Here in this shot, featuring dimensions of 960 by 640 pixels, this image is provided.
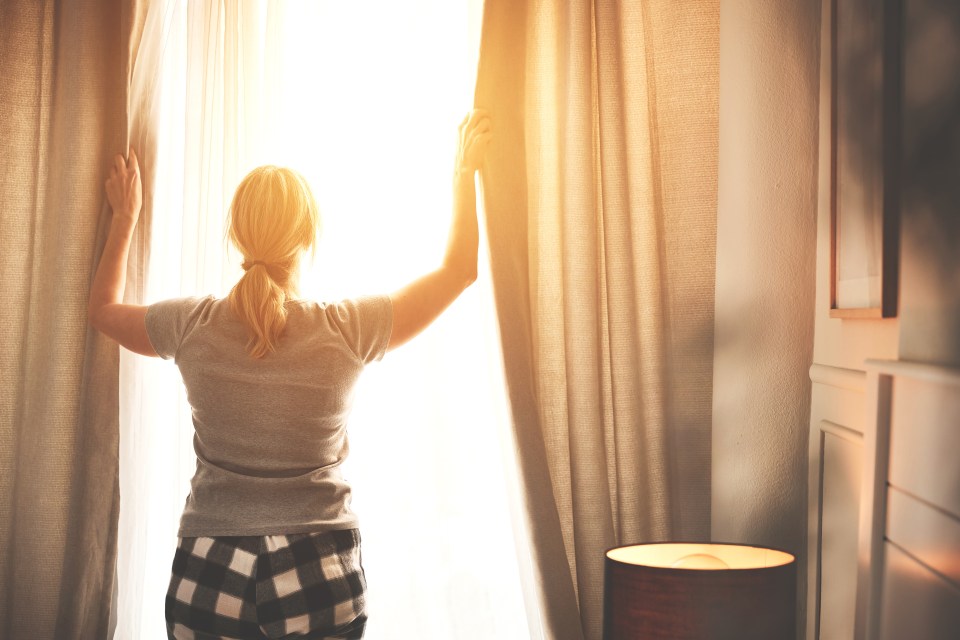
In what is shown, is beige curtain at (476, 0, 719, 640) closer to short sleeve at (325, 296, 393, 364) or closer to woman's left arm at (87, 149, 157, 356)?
short sleeve at (325, 296, 393, 364)

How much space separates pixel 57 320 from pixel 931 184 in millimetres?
1831

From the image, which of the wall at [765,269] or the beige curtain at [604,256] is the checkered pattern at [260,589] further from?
the wall at [765,269]

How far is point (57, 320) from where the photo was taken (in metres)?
1.93

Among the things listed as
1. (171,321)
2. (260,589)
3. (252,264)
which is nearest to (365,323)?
(252,264)

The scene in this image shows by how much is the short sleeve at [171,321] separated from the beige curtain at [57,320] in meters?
0.43

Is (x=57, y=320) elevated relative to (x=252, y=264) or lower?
lower

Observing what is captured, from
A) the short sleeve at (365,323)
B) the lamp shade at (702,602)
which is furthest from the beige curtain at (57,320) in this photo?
the lamp shade at (702,602)

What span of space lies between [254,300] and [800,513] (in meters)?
1.18

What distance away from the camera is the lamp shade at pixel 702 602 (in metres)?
1.24

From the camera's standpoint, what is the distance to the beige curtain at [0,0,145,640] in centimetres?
189

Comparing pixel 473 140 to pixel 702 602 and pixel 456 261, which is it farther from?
pixel 702 602

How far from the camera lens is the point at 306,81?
1.91 metres

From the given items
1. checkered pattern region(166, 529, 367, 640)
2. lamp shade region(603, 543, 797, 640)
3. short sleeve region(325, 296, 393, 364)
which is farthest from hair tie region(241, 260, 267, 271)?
lamp shade region(603, 543, 797, 640)

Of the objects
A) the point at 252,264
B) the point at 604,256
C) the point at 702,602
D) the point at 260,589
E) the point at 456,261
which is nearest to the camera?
the point at 702,602
